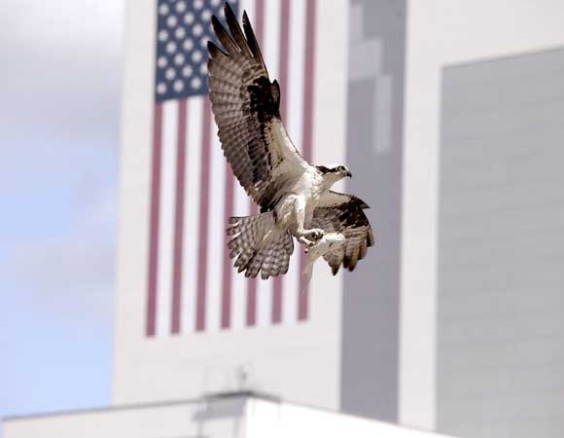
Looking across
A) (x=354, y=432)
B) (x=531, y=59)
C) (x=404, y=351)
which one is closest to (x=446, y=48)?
(x=531, y=59)

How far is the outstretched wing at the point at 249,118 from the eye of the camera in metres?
29.2

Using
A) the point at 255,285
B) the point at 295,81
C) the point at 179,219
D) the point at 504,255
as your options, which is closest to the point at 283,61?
the point at 295,81

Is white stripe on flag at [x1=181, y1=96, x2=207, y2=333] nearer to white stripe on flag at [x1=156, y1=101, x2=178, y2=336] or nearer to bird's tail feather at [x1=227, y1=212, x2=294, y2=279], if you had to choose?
white stripe on flag at [x1=156, y1=101, x2=178, y2=336]

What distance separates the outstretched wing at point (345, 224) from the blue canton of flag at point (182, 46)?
66459mm

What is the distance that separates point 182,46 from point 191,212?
21.1 feet

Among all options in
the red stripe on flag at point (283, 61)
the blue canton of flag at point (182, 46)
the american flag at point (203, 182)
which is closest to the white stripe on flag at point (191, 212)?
the american flag at point (203, 182)

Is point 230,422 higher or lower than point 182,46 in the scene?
lower

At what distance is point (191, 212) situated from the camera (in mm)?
98438

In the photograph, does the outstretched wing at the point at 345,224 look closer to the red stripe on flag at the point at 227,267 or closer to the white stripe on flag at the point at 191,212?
the red stripe on flag at the point at 227,267

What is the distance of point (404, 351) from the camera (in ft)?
322

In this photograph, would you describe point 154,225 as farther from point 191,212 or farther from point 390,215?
point 390,215

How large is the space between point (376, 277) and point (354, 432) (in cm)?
1962

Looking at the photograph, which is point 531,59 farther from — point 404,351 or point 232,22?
point 232,22

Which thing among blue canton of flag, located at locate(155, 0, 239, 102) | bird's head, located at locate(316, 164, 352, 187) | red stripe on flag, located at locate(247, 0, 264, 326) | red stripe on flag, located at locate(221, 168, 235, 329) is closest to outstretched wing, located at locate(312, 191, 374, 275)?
bird's head, located at locate(316, 164, 352, 187)
